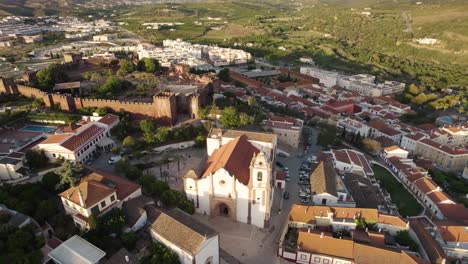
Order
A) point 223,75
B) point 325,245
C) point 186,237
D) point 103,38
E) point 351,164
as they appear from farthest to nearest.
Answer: point 103,38
point 223,75
point 351,164
point 325,245
point 186,237

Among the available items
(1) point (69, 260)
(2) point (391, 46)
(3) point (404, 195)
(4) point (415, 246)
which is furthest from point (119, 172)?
(2) point (391, 46)

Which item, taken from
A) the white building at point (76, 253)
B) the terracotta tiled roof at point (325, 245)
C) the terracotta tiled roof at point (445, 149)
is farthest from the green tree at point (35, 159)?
the terracotta tiled roof at point (445, 149)

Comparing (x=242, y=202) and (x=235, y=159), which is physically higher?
(x=235, y=159)

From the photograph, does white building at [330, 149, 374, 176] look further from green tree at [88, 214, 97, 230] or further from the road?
green tree at [88, 214, 97, 230]

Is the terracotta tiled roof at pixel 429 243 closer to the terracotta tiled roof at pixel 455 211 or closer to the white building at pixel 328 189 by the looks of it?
the terracotta tiled roof at pixel 455 211

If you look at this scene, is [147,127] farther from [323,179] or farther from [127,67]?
[127,67]

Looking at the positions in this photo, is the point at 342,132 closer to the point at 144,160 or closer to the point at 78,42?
the point at 144,160

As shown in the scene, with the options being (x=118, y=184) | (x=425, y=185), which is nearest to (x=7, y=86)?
(x=118, y=184)
